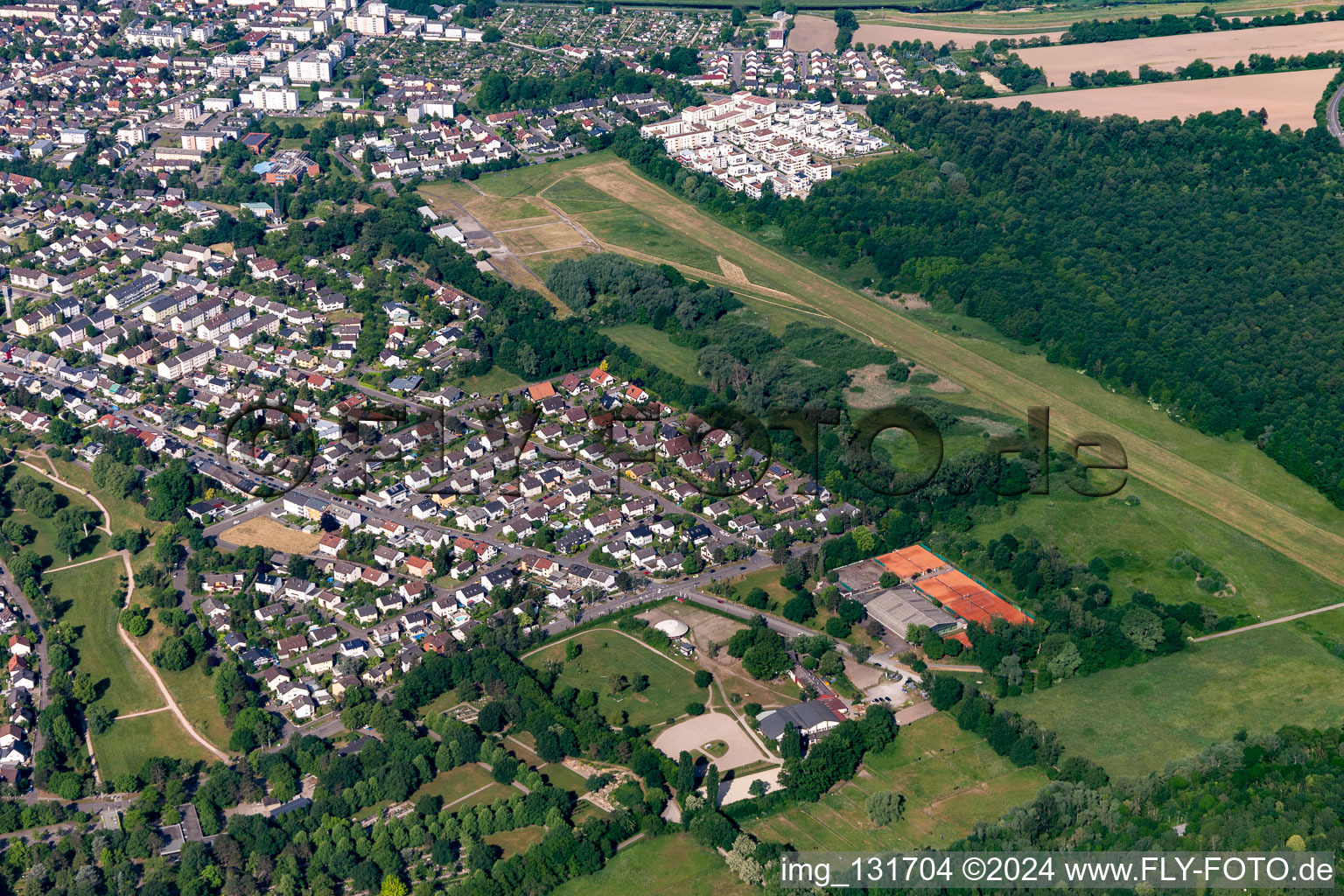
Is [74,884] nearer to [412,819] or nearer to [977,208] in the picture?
[412,819]

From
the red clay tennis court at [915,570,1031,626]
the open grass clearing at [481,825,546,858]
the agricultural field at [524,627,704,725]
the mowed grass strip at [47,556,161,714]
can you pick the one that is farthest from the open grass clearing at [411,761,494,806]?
the red clay tennis court at [915,570,1031,626]

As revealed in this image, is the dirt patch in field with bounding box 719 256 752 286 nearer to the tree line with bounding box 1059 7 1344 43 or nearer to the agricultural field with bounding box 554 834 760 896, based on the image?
the agricultural field with bounding box 554 834 760 896

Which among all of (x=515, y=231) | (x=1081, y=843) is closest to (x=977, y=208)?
(x=515, y=231)

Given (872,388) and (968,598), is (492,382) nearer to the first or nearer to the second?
(872,388)

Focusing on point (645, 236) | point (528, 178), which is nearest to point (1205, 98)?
point (645, 236)

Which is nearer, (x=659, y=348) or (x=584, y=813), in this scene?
(x=584, y=813)

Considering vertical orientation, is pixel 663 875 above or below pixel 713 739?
below
